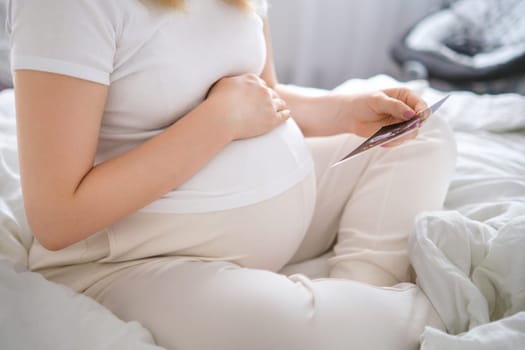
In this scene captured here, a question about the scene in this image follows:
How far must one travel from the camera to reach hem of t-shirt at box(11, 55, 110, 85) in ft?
1.80

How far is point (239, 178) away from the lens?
694mm

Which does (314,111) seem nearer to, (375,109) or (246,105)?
(375,109)

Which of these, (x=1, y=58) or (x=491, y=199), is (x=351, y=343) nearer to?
(x=491, y=199)

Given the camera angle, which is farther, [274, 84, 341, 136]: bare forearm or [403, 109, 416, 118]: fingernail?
[274, 84, 341, 136]: bare forearm

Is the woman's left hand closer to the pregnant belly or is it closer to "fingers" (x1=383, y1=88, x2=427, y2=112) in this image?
"fingers" (x1=383, y1=88, x2=427, y2=112)

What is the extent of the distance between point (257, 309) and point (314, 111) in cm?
42

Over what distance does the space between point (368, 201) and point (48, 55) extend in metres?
0.51

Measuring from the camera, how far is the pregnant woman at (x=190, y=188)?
572mm

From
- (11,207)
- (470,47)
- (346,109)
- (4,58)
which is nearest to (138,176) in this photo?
(11,207)

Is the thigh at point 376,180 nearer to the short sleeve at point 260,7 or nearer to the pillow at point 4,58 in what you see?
the short sleeve at point 260,7

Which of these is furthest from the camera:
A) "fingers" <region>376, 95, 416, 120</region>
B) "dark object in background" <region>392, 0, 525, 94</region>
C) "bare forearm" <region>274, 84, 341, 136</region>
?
"dark object in background" <region>392, 0, 525, 94</region>

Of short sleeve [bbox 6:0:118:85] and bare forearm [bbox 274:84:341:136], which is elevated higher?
short sleeve [bbox 6:0:118:85]

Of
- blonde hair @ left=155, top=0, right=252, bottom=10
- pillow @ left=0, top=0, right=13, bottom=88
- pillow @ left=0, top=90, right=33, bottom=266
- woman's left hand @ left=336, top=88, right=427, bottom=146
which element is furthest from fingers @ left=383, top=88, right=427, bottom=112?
pillow @ left=0, top=0, right=13, bottom=88

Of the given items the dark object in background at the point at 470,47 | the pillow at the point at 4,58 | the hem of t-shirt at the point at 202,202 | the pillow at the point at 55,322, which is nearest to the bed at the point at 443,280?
the pillow at the point at 55,322
